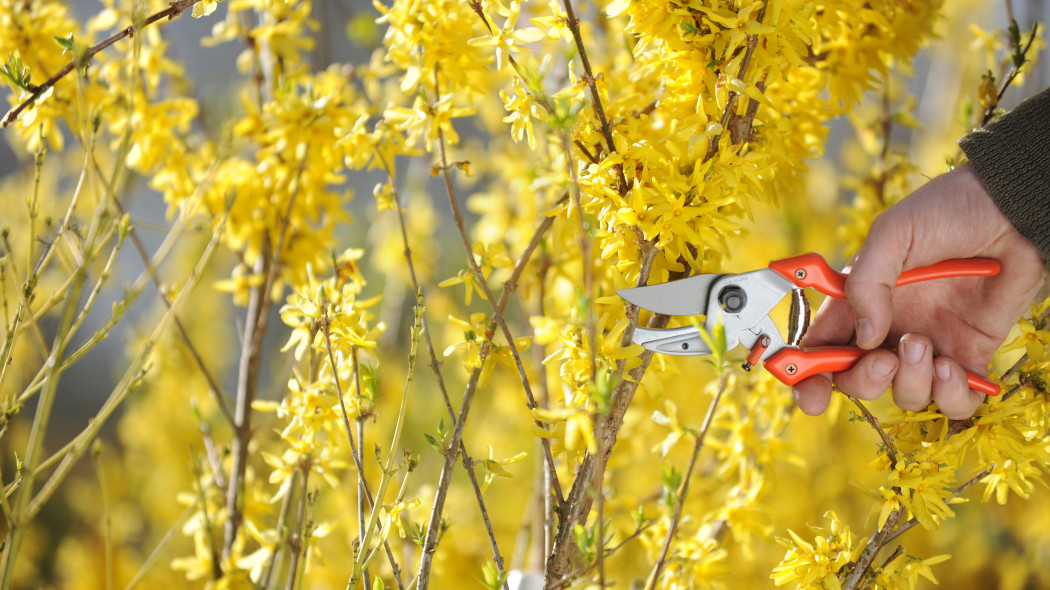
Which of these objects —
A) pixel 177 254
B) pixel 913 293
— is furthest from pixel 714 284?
pixel 177 254

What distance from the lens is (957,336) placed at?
1.11 metres

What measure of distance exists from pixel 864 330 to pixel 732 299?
19 centimetres

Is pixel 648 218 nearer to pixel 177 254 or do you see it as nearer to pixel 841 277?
pixel 841 277

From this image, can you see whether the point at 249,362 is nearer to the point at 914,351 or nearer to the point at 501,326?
the point at 501,326

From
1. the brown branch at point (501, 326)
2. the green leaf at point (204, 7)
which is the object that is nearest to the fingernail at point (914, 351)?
the brown branch at point (501, 326)

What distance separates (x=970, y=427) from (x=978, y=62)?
9.09 feet

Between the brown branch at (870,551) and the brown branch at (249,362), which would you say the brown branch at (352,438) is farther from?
the brown branch at (870,551)

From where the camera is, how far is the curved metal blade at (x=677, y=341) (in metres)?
0.87

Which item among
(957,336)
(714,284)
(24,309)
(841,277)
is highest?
(24,309)

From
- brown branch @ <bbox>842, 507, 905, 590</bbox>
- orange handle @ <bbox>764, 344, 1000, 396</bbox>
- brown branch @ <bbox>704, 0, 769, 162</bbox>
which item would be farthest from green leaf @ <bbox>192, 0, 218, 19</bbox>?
brown branch @ <bbox>842, 507, 905, 590</bbox>

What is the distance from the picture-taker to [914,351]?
94 centimetres

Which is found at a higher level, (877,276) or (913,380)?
(877,276)

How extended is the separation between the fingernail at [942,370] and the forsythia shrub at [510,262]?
54 millimetres

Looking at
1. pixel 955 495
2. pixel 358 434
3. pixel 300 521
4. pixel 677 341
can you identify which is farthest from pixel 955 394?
pixel 300 521
